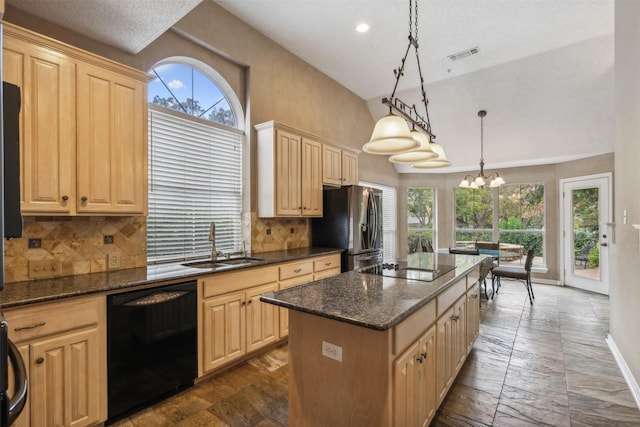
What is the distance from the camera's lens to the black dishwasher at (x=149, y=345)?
6.64 feet

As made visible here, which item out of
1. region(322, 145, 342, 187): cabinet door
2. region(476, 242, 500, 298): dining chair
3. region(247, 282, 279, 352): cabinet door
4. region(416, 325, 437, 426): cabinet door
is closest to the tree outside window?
region(476, 242, 500, 298): dining chair

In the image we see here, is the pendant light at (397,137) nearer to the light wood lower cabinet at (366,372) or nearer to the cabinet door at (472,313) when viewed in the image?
the light wood lower cabinet at (366,372)

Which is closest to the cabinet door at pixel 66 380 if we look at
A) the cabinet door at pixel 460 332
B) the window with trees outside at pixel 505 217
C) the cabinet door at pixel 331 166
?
the cabinet door at pixel 460 332

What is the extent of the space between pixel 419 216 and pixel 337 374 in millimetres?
6512

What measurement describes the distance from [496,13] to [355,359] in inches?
153

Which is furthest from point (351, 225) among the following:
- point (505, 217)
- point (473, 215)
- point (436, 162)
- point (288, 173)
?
point (505, 217)

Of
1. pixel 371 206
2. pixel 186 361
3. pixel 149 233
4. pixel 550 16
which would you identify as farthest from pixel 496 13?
pixel 186 361

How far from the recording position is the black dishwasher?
2.03m

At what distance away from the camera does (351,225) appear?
409 centimetres

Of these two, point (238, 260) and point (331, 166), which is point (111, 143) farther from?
point (331, 166)

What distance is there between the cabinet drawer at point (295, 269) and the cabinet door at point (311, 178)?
28.8 inches

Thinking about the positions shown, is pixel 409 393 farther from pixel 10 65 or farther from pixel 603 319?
pixel 603 319

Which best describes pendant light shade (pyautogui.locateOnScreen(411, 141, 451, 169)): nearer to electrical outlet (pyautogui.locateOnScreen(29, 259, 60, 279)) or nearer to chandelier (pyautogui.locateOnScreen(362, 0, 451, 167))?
chandelier (pyautogui.locateOnScreen(362, 0, 451, 167))

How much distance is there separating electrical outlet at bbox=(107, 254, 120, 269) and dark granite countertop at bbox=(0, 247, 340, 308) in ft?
0.22
